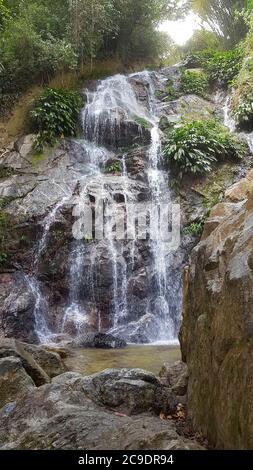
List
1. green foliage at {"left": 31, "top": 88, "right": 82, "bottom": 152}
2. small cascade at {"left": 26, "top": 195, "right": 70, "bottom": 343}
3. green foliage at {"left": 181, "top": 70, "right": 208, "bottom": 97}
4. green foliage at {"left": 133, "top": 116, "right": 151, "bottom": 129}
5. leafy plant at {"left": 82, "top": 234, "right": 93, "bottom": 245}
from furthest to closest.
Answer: green foliage at {"left": 181, "top": 70, "right": 208, "bottom": 97}
green foliage at {"left": 133, "top": 116, "right": 151, "bottom": 129}
green foliage at {"left": 31, "top": 88, "right": 82, "bottom": 152}
leafy plant at {"left": 82, "top": 234, "right": 93, "bottom": 245}
small cascade at {"left": 26, "top": 195, "right": 70, "bottom": 343}

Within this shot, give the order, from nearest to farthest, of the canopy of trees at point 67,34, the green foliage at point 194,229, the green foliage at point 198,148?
the green foliage at point 194,229 → the green foliage at point 198,148 → the canopy of trees at point 67,34

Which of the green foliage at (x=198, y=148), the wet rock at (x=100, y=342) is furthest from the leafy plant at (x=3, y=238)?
the green foliage at (x=198, y=148)

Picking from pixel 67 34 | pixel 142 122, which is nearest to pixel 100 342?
pixel 142 122

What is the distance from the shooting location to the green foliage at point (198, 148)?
1297 centimetres

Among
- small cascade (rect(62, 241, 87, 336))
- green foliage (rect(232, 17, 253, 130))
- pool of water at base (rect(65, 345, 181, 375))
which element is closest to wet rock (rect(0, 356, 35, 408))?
pool of water at base (rect(65, 345, 181, 375))

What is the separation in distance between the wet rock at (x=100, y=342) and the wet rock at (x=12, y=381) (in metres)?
3.83

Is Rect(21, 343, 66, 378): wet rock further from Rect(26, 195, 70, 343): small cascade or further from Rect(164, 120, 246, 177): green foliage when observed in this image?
Rect(164, 120, 246, 177): green foliage

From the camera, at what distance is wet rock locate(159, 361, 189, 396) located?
439cm

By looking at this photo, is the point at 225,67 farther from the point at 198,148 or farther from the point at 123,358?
the point at 123,358

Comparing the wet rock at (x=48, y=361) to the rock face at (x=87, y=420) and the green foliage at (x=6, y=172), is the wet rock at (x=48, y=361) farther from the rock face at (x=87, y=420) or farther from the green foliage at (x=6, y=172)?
the green foliage at (x=6, y=172)

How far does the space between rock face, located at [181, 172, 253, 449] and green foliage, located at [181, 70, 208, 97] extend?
50.3 ft

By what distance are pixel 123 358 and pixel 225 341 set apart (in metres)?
4.68
